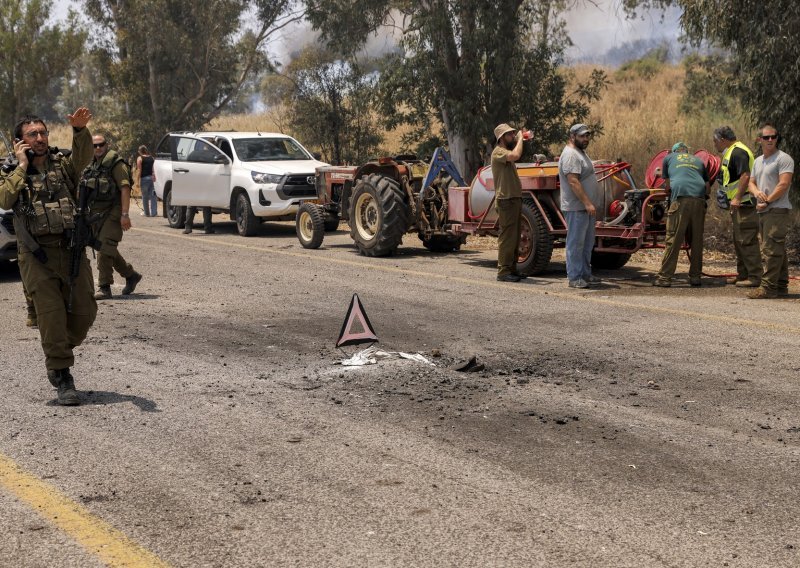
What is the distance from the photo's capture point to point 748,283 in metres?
12.9

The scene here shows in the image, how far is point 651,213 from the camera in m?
13.4

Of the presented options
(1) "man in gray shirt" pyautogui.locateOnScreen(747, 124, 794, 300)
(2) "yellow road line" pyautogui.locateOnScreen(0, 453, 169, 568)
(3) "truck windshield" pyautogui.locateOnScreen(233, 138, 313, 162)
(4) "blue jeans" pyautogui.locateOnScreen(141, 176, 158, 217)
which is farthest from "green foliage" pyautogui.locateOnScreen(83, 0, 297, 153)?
(2) "yellow road line" pyautogui.locateOnScreen(0, 453, 169, 568)

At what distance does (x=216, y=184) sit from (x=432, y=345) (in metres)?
12.4

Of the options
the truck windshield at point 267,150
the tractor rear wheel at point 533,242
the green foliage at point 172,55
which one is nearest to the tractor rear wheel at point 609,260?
the tractor rear wheel at point 533,242

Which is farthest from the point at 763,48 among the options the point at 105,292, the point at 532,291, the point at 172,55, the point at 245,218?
the point at 172,55

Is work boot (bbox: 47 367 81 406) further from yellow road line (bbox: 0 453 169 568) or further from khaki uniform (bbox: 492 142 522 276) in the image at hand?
khaki uniform (bbox: 492 142 522 276)

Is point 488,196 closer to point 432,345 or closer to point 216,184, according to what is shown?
point 432,345

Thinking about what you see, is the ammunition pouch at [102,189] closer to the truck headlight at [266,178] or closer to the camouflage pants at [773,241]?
the camouflage pants at [773,241]

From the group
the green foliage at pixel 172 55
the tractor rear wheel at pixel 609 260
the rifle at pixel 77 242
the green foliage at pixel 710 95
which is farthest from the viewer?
the green foliage at pixel 172 55

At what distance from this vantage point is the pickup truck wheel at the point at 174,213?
74.7ft

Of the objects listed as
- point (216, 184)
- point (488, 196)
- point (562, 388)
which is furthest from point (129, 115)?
point (562, 388)

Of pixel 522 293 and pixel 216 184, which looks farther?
pixel 216 184

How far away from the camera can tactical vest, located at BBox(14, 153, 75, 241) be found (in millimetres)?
7023

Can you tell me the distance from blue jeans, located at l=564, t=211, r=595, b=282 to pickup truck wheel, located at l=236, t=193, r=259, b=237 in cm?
870
